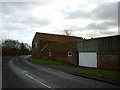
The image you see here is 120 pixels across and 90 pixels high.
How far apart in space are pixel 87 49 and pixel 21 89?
16.3 meters

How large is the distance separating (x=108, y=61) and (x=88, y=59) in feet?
13.9

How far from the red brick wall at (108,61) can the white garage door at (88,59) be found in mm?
951

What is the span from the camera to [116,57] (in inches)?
757

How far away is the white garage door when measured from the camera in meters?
22.9

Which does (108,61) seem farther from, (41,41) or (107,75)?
(41,41)

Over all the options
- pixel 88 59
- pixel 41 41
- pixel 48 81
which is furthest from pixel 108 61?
pixel 41 41

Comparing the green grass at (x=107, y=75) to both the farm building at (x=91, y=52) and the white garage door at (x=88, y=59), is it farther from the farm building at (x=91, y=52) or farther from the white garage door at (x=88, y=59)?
the white garage door at (x=88, y=59)

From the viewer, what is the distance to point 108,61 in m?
20.4

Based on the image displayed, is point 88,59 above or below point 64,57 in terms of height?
above

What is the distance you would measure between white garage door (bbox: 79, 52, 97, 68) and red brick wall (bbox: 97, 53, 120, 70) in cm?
95

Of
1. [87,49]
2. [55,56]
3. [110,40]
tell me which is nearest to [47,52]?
[55,56]

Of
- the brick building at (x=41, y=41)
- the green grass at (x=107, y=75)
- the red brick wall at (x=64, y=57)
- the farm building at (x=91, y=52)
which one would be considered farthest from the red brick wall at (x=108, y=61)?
the brick building at (x=41, y=41)

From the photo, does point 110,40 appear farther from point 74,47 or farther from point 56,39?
point 56,39

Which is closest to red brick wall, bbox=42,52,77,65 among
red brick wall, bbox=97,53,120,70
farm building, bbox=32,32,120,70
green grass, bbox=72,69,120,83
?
farm building, bbox=32,32,120,70
